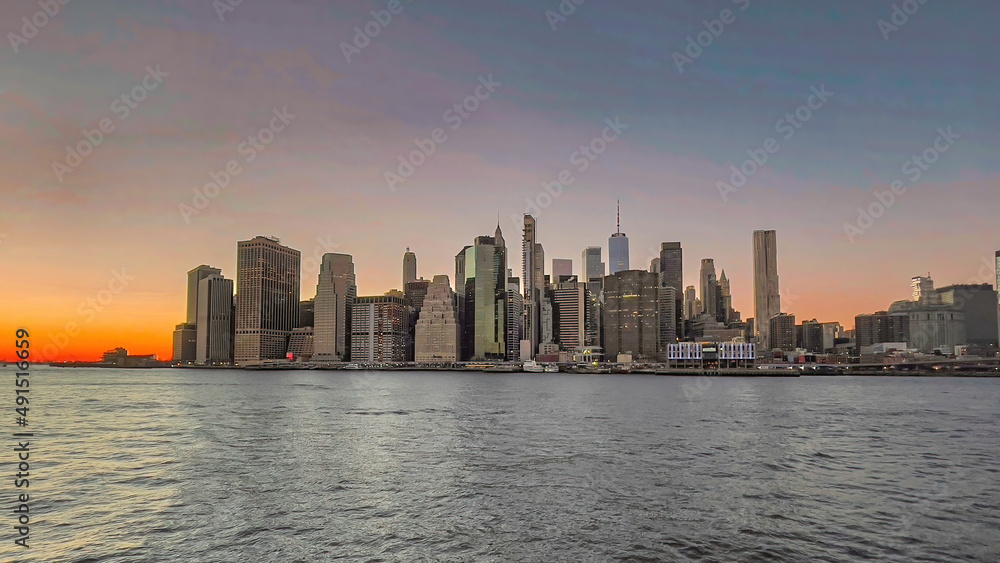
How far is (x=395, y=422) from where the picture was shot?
71625 mm

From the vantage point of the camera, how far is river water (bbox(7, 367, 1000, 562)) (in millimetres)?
24641

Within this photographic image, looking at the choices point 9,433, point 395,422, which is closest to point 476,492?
point 395,422

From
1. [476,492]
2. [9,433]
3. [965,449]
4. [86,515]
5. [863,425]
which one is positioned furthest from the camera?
[863,425]

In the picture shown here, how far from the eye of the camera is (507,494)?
111 feet

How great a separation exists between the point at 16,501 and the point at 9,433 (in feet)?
121

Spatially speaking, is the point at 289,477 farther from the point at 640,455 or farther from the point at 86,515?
the point at 640,455

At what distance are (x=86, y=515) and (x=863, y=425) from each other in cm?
7567

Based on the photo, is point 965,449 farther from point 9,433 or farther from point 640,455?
point 9,433

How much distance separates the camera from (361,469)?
4066cm

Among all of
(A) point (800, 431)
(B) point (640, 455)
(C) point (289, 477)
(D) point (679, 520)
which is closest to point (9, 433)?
(C) point (289, 477)

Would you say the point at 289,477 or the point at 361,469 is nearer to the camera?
the point at 289,477

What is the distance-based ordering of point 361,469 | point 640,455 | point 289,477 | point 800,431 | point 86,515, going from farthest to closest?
point 800,431
point 640,455
point 361,469
point 289,477
point 86,515

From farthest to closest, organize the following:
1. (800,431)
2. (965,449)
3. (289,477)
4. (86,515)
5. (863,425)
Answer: (863,425) < (800,431) < (965,449) < (289,477) < (86,515)

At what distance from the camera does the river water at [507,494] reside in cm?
2464
